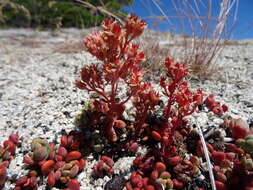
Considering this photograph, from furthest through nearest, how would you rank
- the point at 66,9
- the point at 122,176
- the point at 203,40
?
the point at 66,9 → the point at 203,40 → the point at 122,176

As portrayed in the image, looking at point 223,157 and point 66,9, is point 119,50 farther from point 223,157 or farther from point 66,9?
point 66,9

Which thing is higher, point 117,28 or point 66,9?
point 66,9

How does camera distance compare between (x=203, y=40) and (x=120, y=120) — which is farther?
(x=203, y=40)

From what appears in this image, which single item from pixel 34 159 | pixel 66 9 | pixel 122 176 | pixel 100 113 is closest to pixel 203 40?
pixel 100 113

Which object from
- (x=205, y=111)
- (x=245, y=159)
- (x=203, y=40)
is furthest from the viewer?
(x=203, y=40)

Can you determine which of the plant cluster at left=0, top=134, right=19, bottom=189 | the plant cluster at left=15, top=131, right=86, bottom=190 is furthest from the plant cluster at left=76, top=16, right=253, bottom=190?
the plant cluster at left=0, top=134, right=19, bottom=189

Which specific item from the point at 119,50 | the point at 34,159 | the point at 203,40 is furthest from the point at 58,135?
the point at 203,40

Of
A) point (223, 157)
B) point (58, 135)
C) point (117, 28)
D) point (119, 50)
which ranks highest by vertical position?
point (117, 28)
